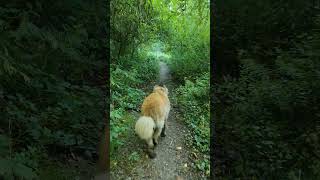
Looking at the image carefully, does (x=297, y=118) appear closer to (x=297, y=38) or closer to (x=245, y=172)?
(x=245, y=172)

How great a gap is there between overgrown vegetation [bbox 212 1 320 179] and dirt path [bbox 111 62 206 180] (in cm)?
46

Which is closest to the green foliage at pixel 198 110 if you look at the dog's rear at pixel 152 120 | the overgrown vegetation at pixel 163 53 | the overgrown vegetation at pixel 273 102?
the overgrown vegetation at pixel 163 53

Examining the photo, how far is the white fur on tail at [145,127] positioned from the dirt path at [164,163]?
0.36 meters

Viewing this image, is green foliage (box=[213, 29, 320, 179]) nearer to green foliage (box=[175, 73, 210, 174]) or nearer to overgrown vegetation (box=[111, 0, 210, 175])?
green foliage (box=[175, 73, 210, 174])

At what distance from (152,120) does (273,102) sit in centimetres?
178

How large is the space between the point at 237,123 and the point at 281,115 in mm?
672

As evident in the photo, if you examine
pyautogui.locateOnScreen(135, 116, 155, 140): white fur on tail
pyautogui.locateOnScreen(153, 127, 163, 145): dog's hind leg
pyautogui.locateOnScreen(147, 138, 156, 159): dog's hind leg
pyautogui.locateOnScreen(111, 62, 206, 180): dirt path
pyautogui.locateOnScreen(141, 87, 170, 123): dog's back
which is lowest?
pyautogui.locateOnScreen(111, 62, 206, 180): dirt path

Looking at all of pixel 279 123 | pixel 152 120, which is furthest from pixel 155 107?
pixel 279 123

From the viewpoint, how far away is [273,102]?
529 centimetres

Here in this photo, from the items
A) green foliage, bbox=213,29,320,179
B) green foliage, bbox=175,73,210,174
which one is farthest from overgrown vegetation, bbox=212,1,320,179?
green foliage, bbox=175,73,210,174

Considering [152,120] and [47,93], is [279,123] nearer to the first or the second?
[152,120]

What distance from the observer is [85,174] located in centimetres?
454

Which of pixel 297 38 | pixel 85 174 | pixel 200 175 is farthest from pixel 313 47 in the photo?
pixel 85 174

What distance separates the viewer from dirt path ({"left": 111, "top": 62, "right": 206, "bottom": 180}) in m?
5.27
